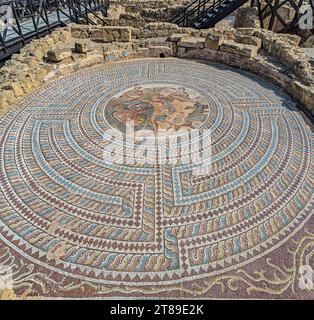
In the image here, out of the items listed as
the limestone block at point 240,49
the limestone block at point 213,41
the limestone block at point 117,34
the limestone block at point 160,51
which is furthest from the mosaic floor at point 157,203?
the limestone block at point 117,34

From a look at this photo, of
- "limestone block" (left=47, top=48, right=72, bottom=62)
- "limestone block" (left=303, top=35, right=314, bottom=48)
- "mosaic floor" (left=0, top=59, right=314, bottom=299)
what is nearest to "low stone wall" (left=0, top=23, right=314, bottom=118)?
"limestone block" (left=47, top=48, right=72, bottom=62)

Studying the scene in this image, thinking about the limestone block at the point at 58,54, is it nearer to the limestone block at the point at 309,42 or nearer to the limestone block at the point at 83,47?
the limestone block at the point at 83,47

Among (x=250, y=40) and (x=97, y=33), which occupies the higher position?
(x=250, y=40)

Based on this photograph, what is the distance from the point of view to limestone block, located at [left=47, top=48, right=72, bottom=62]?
646 cm

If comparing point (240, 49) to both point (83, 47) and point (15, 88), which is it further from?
point (15, 88)

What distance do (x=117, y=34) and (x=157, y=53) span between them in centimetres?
140

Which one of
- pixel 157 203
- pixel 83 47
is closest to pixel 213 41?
pixel 83 47

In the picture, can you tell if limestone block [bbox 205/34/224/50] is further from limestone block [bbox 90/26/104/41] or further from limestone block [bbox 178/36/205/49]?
limestone block [bbox 90/26/104/41]

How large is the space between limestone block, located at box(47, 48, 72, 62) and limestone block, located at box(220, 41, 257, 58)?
164 inches

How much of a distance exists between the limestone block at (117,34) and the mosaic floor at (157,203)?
3.42m

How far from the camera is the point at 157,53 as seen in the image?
24.8ft

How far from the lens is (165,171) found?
3666 millimetres

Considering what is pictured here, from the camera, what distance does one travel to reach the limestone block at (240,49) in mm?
6574
